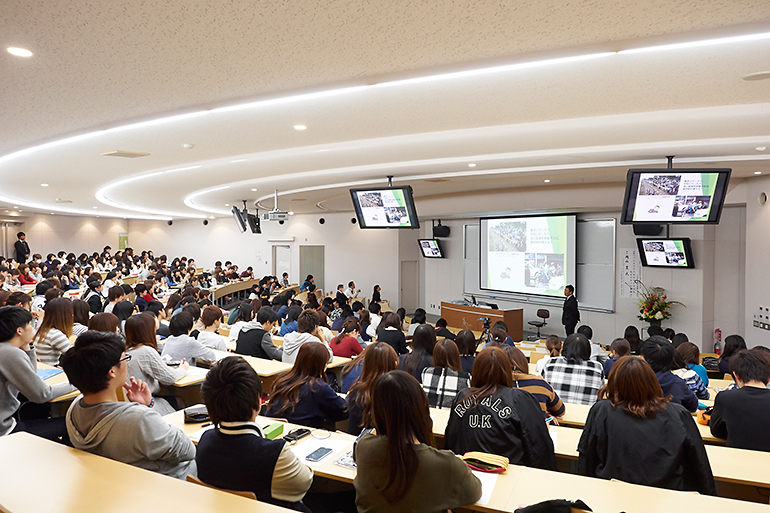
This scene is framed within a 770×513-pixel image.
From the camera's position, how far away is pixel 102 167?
6859 millimetres

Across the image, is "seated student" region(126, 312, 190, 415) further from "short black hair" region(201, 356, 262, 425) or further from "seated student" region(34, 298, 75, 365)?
"short black hair" region(201, 356, 262, 425)

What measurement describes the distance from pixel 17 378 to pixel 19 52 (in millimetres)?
1929

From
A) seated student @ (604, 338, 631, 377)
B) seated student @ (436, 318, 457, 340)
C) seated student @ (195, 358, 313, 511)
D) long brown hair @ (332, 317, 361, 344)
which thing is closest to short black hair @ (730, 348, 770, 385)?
seated student @ (604, 338, 631, 377)

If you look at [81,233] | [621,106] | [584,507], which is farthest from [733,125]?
[81,233]

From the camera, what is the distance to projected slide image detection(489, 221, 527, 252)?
11469mm

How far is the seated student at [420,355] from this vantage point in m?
4.04

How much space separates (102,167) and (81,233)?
15253 millimetres

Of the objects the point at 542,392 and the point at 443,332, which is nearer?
the point at 542,392

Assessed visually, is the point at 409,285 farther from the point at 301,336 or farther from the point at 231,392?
the point at 231,392

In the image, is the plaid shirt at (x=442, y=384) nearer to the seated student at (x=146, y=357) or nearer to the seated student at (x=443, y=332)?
the seated student at (x=146, y=357)

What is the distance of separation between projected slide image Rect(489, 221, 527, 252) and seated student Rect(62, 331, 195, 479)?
33.7 feet

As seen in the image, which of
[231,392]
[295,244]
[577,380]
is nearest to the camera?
[231,392]

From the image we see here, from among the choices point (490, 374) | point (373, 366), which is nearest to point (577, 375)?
point (490, 374)

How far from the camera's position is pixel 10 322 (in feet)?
10.00
